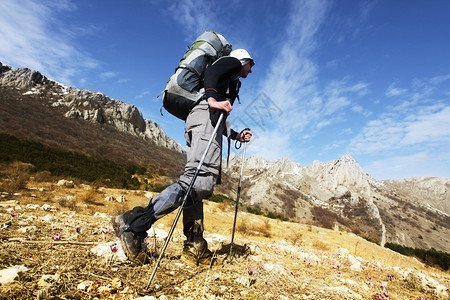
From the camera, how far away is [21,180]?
7461 mm

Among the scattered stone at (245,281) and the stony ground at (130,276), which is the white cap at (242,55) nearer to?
the stony ground at (130,276)

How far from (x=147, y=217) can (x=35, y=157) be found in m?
16.7

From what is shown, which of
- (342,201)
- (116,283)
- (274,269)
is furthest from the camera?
(342,201)

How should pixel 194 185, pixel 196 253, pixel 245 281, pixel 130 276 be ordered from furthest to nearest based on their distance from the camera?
pixel 196 253, pixel 194 185, pixel 245 281, pixel 130 276

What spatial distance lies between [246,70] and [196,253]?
2.48 m

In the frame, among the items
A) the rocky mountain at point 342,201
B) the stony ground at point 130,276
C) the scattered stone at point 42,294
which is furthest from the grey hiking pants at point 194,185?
the rocky mountain at point 342,201

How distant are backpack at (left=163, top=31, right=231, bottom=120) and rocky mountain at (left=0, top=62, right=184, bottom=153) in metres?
53.1

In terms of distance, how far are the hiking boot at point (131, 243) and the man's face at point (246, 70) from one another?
240 cm

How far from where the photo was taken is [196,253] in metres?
2.47

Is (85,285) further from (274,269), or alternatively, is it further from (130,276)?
(274,269)

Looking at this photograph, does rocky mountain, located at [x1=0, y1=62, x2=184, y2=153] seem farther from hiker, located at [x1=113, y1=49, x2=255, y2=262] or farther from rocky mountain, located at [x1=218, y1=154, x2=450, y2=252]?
hiker, located at [x1=113, y1=49, x2=255, y2=262]

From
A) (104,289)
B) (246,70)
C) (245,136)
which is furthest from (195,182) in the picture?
(246,70)

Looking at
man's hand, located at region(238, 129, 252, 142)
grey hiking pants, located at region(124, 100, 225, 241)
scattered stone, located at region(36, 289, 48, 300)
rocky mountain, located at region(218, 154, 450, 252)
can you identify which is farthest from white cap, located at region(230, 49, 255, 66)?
rocky mountain, located at region(218, 154, 450, 252)

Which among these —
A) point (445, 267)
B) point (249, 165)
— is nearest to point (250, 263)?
point (445, 267)
